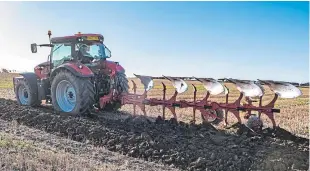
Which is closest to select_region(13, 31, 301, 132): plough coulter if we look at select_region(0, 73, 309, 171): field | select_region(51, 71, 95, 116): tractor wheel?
select_region(51, 71, 95, 116): tractor wheel

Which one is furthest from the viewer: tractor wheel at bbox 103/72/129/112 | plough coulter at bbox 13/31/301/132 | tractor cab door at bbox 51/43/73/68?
tractor cab door at bbox 51/43/73/68

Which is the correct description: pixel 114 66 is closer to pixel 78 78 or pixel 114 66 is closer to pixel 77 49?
pixel 77 49

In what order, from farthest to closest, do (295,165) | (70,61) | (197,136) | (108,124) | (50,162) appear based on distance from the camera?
(70,61) < (108,124) < (197,136) < (295,165) < (50,162)

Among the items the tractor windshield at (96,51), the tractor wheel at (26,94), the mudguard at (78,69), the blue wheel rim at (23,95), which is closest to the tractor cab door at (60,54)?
the tractor windshield at (96,51)

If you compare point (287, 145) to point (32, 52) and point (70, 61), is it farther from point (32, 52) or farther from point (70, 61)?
point (32, 52)

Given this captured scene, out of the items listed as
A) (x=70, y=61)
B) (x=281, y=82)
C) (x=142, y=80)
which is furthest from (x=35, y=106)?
(x=281, y=82)

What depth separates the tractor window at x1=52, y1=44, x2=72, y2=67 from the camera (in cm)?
1152

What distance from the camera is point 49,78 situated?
11812 mm

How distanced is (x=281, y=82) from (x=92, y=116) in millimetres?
5004

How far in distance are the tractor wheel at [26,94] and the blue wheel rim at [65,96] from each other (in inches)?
60.3

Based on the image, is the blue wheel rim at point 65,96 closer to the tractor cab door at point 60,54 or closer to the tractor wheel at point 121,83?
the tractor cab door at point 60,54

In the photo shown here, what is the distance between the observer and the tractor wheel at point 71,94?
408 inches

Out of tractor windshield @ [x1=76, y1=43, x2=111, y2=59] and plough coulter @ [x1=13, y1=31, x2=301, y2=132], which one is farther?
tractor windshield @ [x1=76, y1=43, x2=111, y2=59]

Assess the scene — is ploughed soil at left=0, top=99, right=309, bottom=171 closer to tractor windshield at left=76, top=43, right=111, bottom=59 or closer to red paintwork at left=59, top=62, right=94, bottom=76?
red paintwork at left=59, top=62, right=94, bottom=76
